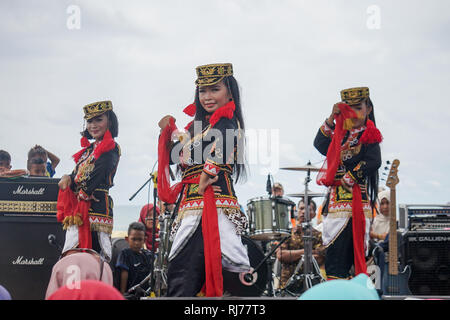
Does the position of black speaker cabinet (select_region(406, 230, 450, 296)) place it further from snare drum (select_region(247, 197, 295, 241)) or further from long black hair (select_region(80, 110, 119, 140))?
long black hair (select_region(80, 110, 119, 140))

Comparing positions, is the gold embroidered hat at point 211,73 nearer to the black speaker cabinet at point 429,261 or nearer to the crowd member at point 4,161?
the black speaker cabinet at point 429,261

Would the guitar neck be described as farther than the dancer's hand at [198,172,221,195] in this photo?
Yes

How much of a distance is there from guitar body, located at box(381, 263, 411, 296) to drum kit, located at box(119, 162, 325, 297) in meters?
0.66

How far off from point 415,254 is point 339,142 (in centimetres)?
158

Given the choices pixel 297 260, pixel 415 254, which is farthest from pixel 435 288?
pixel 297 260

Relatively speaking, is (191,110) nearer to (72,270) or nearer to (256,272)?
(72,270)

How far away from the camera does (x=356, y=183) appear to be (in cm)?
469

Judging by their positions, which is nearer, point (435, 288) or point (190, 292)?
point (190, 292)

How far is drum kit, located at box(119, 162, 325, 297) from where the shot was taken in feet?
18.3

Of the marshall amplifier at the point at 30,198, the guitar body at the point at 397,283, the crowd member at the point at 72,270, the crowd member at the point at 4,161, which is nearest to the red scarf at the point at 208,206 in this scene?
the crowd member at the point at 72,270

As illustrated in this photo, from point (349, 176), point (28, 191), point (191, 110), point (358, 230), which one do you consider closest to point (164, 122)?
point (191, 110)

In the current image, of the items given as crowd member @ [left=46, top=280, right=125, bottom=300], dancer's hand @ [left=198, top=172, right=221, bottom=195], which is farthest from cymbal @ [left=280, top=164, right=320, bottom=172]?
crowd member @ [left=46, top=280, right=125, bottom=300]

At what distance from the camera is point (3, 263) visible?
5.57 meters

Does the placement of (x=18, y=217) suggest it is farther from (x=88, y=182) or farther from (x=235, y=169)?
(x=235, y=169)
